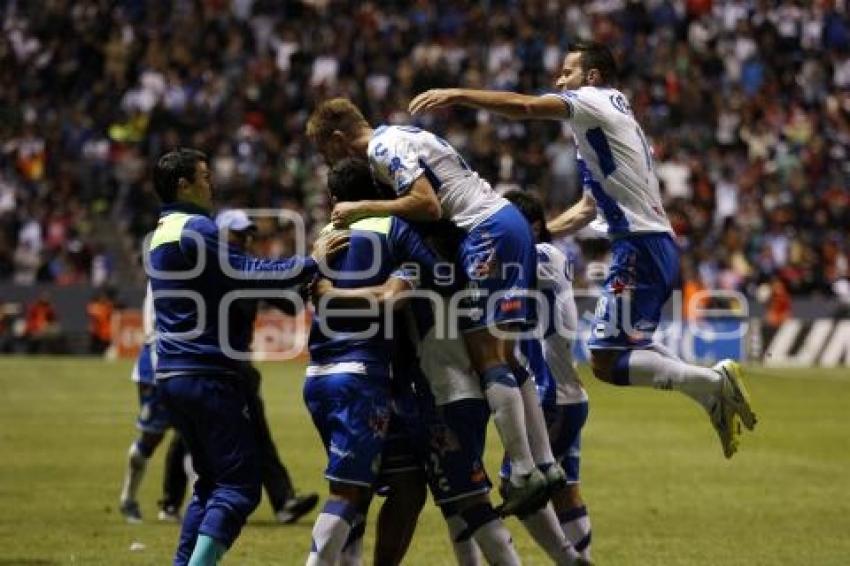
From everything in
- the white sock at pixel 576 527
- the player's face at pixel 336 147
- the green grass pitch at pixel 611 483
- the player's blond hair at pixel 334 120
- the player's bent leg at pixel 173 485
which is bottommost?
the green grass pitch at pixel 611 483

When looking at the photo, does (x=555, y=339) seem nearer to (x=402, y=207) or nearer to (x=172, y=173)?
(x=402, y=207)

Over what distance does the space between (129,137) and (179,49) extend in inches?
107

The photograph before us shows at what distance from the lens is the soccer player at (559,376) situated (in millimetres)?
11438

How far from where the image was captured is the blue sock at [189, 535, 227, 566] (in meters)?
10.2

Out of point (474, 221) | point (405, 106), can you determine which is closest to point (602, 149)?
point (474, 221)

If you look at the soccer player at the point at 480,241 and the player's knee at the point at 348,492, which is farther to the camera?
the soccer player at the point at 480,241

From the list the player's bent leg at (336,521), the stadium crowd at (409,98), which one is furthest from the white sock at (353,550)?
the stadium crowd at (409,98)

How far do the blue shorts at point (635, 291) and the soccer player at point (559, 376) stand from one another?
409mm

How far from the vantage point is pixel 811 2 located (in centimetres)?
4234

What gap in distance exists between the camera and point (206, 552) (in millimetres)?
10188

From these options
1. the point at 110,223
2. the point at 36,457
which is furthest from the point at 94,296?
the point at 36,457

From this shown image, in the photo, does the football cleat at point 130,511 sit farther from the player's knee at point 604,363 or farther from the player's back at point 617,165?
the player's back at point 617,165

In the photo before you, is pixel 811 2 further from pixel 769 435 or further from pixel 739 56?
pixel 769 435

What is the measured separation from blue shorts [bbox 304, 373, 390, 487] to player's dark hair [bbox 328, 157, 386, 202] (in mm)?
1050
